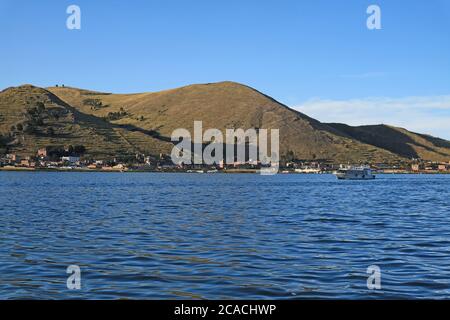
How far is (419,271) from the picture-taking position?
2556 cm

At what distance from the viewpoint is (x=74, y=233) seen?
131 feet

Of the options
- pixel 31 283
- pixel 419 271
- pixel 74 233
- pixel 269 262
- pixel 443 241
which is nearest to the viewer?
pixel 31 283

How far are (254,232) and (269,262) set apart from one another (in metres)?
13.0

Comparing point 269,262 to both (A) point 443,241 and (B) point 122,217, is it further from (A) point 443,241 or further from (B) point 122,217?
(B) point 122,217

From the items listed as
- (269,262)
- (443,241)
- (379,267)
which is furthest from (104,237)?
(443,241)

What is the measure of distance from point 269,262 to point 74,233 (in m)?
17.5

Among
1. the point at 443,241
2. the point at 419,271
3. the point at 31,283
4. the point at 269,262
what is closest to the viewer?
the point at 31,283
